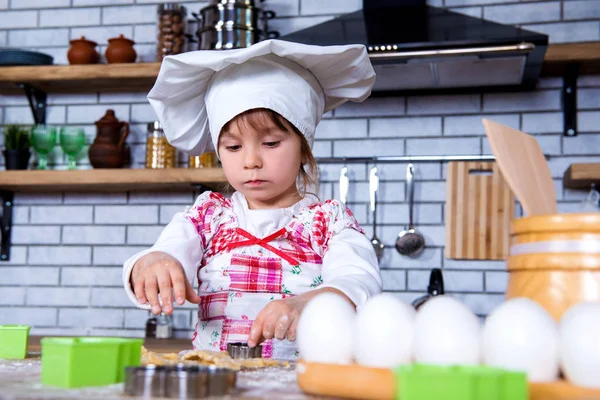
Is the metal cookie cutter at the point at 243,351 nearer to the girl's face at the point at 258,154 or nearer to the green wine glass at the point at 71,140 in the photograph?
the girl's face at the point at 258,154

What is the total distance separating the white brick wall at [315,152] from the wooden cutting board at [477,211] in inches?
1.9

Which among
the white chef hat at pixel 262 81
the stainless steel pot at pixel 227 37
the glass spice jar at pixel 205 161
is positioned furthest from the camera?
the glass spice jar at pixel 205 161

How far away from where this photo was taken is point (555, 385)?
63cm

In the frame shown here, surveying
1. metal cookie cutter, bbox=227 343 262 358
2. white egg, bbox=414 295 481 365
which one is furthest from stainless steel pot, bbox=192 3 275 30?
white egg, bbox=414 295 481 365

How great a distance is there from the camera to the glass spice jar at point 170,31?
2961mm

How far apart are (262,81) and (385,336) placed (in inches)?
33.5

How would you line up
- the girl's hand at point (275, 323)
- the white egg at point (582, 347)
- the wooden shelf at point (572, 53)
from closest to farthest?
the white egg at point (582, 347) → the girl's hand at point (275, 323) → the wooden shelf at point (572, 53)

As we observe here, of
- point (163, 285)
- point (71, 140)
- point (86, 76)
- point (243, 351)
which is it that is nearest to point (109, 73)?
point (86, 76)

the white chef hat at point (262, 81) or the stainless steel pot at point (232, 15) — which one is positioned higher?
the stainless steel pot at point (232, 15)

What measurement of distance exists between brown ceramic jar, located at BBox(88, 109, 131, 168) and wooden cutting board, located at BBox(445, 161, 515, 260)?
1303mm

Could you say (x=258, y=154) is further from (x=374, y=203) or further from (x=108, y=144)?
(x=108, y=144)

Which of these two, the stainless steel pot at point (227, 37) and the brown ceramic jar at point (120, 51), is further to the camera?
the brown ceramic jar at point (120, 51)

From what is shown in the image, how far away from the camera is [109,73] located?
2947 millimetres

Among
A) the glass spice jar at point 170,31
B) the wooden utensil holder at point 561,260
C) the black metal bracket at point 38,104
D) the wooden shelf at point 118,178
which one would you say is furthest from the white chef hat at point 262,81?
the black metal bracket at point 38,104
